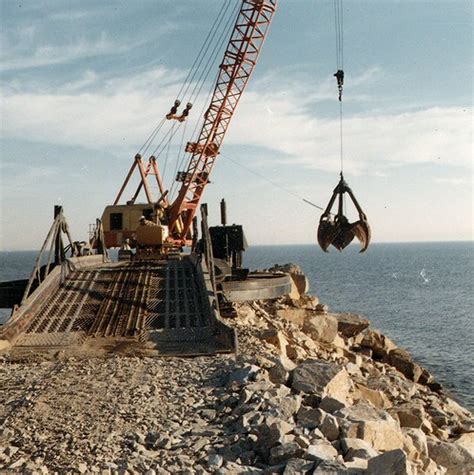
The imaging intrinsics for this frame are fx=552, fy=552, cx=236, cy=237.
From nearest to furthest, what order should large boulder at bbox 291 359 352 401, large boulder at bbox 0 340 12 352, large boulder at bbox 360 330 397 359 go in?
large boulder at bbox 291 359 352 401
large boulder at bbox 0 340 12 352
large boulder at bbox 360 330 397 359

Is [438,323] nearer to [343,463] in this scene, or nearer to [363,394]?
[363,394]

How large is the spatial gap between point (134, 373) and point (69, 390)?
1178mm

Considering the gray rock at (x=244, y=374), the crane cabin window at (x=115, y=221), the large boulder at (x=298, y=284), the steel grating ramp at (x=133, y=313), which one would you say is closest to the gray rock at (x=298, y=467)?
the gray rock at (x=244, y=374)

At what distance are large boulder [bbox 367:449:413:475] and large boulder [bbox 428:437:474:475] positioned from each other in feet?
8.93

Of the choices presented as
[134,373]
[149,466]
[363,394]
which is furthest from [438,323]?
[149,466]

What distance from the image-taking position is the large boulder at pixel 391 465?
4996 mm

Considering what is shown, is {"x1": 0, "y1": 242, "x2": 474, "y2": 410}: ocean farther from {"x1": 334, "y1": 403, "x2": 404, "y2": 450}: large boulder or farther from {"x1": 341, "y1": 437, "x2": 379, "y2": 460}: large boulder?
{"x1": 341, "y1": 437, "x2": 379, "y2": 460}: large boulder

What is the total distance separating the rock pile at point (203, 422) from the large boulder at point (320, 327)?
751 cm

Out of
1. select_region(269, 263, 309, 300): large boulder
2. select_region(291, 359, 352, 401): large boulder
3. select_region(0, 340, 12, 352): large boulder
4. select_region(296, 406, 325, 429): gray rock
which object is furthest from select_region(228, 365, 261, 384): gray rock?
select_region(269, 263, 309, 300): large boulder

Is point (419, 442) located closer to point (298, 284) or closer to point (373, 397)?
point (373, 397)

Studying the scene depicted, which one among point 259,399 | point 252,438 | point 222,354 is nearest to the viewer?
point 252,438

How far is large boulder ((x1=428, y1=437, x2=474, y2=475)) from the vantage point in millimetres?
7289

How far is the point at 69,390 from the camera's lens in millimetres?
7910

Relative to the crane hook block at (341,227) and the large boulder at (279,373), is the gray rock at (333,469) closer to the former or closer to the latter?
the large boulder at (279,373)
